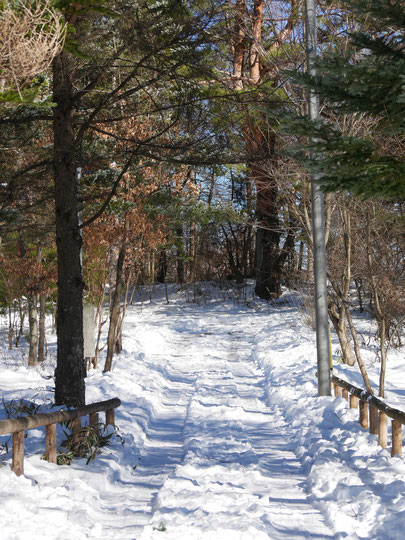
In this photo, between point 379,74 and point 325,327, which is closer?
point 379,74

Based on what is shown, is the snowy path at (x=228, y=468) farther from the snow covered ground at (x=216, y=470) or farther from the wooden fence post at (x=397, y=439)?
the wooden fence post at (x=397, y=439)

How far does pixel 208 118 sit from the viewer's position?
364 inches

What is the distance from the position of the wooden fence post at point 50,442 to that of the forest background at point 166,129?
1756 millimetres

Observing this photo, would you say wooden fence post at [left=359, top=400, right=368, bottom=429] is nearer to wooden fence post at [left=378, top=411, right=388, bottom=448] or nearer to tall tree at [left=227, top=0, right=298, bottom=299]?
wooden fence post at [left=378, top=411, right=388, bottom=448]

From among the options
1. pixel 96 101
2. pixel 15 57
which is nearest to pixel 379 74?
pixel 15 57

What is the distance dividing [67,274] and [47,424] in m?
2.65

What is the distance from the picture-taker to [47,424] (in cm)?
612

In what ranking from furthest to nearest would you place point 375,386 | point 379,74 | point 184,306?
point 184,306
point 375,386
point 379,74

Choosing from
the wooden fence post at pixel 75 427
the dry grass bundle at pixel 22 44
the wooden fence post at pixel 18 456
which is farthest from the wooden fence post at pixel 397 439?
the dry grass bundle at pixel 22 44

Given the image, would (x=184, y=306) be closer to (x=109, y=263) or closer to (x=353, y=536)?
(x=109, y=263)

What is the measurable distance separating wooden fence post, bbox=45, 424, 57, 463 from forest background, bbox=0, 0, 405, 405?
5.76ft

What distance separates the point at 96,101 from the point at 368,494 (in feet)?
25.1

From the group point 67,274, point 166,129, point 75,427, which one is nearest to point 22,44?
point 166,129

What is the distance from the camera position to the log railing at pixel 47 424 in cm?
535
